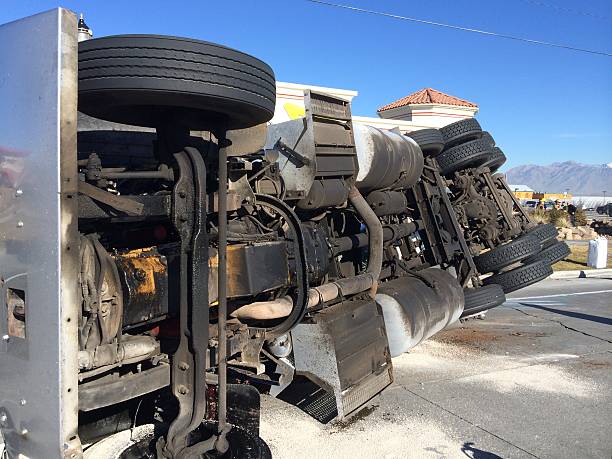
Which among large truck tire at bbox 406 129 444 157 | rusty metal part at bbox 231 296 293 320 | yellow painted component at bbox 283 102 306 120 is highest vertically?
yellow painted component at bbox 283 102 306 120

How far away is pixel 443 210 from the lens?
18.5 ft

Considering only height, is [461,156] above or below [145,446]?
above

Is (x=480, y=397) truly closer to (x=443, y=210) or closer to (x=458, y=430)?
(x=458, y=430)

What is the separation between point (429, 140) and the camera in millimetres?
5613

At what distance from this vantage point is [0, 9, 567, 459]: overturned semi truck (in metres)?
1.81

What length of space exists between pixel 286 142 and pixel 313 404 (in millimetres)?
1579

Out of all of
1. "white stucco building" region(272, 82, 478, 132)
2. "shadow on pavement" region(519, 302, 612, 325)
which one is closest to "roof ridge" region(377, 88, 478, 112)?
"white stucco building" region(272, 82, 478, 132)

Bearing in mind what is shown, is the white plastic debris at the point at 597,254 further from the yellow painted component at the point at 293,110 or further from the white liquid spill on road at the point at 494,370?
the white liquid spill on road at the point at 494,370

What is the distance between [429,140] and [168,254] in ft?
12.4

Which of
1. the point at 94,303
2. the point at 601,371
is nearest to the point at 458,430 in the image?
the point at 601,371

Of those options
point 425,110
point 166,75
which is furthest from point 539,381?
point 425,110

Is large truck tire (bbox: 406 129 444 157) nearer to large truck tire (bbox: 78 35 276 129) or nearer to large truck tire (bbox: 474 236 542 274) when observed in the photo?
large truck tire (bbox: 474 236 542 274)

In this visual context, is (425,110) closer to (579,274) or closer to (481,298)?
(579,274)

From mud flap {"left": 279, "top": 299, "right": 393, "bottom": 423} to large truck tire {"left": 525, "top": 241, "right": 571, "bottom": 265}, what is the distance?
9.49 ft
